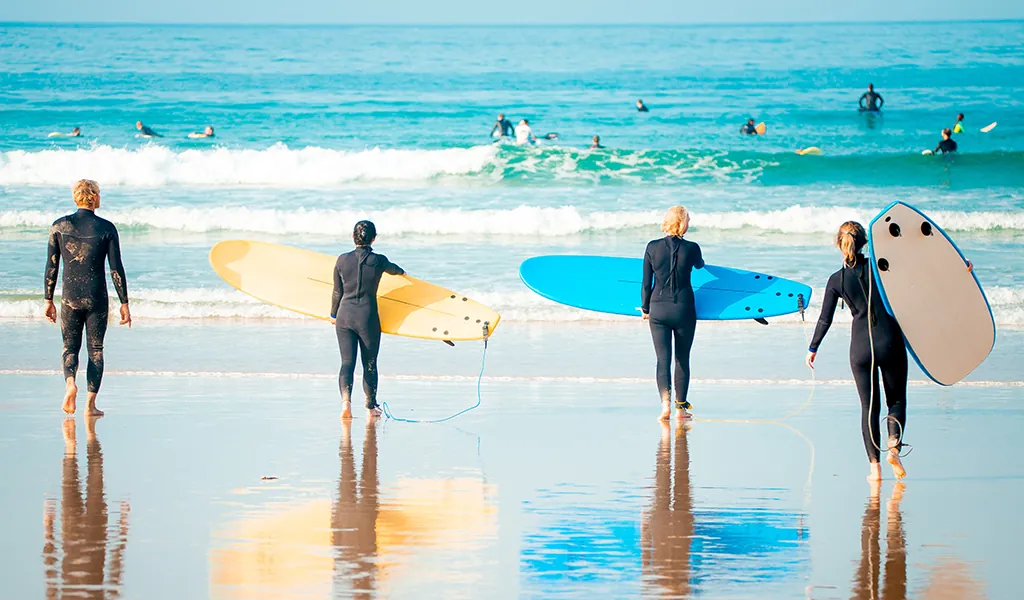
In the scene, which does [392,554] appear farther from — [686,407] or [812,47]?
[812,47]

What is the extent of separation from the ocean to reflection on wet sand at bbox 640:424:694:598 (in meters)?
0.02

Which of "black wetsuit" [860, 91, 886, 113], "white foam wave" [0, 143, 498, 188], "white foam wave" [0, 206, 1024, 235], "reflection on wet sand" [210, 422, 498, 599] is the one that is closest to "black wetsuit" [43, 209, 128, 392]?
"reflection on wet sand" [210, 422, 498, 599]

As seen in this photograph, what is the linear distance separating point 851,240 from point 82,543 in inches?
148

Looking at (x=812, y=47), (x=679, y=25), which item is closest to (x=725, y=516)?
(x=812, y=47)

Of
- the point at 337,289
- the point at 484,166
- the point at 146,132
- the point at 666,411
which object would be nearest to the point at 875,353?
the point at 666,411

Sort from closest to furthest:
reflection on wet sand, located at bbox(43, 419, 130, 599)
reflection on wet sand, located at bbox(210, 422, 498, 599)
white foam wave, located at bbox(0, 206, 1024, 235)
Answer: reflection on wet sand, located at bbox(43, 419, 130, 599) → reflection on wet sand, located at bbox(210, 422, 498, 599) → white foam wave, located at bbox(0, 206, 1024, 235)

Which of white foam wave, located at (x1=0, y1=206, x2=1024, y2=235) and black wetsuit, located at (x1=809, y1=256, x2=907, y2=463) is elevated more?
white foam wave, located at (x1=0, y1=206, x2=1024, y2=235)

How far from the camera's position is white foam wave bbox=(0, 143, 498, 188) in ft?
81.6

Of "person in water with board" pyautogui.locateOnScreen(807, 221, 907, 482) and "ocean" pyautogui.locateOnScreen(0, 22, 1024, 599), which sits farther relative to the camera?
"person in water with board" pyautogui.locateOnScreen(807, 221, 907, 482)

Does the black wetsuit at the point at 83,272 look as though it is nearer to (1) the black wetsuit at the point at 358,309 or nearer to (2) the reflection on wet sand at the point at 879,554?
(1) the black wetsuit at the point at 358,309

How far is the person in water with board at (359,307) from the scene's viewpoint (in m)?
7.42

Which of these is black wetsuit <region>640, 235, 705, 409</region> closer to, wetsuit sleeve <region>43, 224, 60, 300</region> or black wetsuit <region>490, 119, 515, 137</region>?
wetsuit sleeve <region>43, 224, 60, 300</region>

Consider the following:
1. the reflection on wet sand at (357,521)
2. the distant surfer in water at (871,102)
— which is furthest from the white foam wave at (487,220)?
the distant surfer in water at (871,102)

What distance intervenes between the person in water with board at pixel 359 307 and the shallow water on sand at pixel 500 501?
28 centimetres
